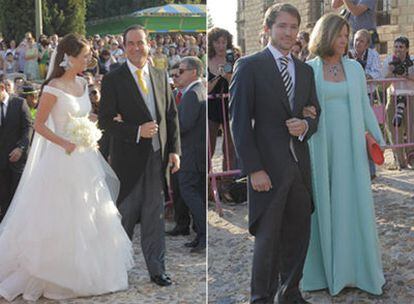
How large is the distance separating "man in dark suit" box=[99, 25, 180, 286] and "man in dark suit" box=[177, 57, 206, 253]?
1132 millimetres

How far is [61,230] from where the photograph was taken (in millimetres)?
5141

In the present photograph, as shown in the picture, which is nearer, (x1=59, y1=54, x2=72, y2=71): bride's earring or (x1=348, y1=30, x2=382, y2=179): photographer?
(x1=59, y1=54, x2=72, y2=71): bride's earring

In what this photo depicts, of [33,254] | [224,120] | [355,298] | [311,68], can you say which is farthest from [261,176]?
[224,120]

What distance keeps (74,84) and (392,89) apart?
16.0 ft

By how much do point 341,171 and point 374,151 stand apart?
0.25 m

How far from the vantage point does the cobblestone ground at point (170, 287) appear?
5.08m

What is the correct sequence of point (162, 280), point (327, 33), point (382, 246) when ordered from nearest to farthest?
point (327, 33), point (162, 280), point (382, 246)

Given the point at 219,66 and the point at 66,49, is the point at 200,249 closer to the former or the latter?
the point at 219,66

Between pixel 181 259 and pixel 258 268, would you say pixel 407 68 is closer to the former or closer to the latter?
pixel 181 259

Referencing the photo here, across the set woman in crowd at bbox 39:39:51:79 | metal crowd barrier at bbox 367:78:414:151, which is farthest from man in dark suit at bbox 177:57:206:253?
woman in crowd at bbox 39:39:51:79

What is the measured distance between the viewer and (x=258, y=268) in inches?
159

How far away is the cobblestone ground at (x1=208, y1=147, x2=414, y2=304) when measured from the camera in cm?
464

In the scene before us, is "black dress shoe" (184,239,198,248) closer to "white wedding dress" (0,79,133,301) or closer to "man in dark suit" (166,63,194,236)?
"man in dark suit" (166,63,194,236)

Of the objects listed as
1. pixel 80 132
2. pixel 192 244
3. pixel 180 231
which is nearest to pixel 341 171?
pixel 80 132
